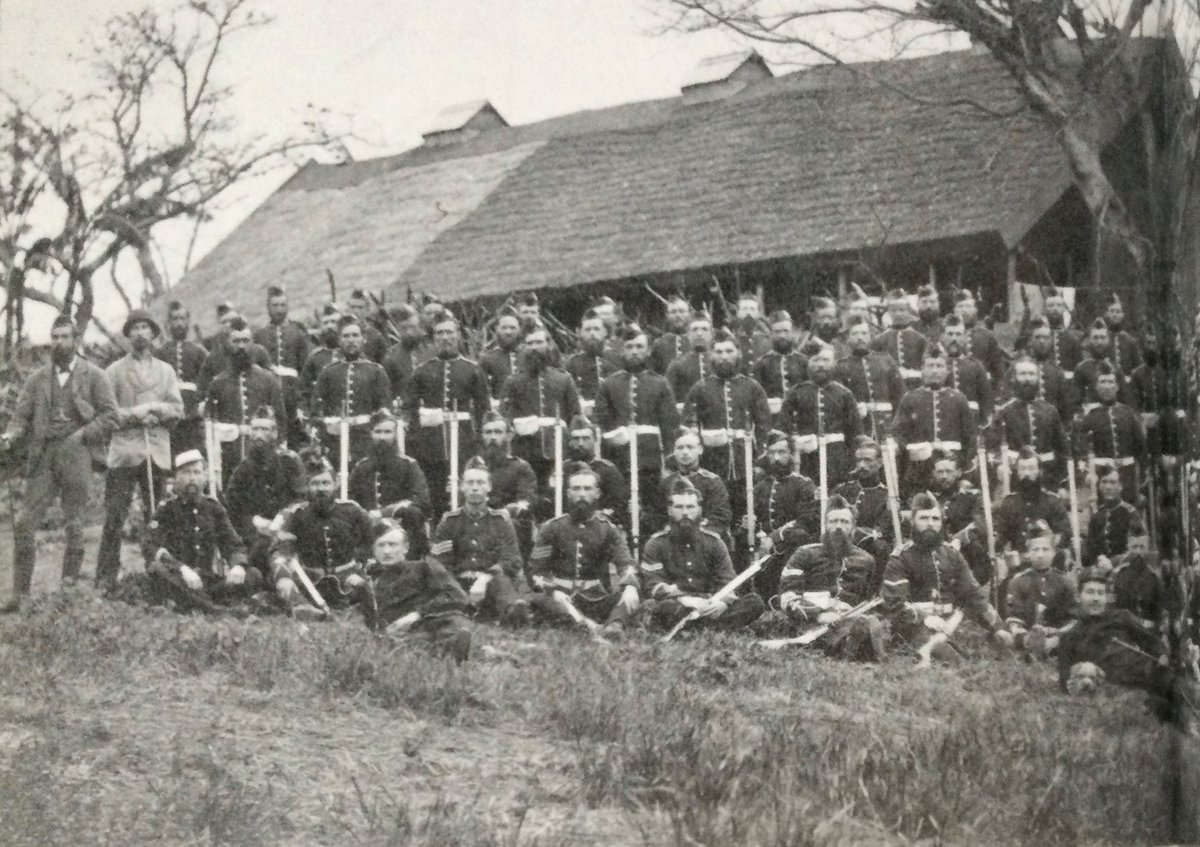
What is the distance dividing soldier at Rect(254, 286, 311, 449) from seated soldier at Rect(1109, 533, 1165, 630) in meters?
5.56

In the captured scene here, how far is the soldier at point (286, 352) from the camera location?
989 centimetres

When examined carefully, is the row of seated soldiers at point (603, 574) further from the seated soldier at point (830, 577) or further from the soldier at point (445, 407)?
the soldier at point (445, 407)

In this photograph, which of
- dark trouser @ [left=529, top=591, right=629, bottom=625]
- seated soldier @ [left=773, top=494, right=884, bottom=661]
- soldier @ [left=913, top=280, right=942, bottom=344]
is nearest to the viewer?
seated soldier @ [left=773, top=494, right=884, bottom=661]

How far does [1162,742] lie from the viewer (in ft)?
18.1

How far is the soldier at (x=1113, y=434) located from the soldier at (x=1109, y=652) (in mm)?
600

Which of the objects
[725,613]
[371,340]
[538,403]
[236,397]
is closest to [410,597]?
[725,613]

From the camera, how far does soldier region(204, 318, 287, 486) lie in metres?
9.21

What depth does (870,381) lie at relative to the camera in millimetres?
8469

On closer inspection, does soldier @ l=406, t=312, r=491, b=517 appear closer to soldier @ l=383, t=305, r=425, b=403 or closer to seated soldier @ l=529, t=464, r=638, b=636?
soldier @ l=383, t=305, r=425, b=403

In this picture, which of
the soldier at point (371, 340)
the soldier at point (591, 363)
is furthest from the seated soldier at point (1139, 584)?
the soldier at point (371, 340)

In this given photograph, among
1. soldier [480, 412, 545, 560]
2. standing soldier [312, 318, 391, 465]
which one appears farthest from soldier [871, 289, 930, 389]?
standing soldier [312, 318, 391, 465]

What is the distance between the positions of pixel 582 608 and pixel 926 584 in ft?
6.12

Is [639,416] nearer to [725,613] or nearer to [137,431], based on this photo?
[725,613]

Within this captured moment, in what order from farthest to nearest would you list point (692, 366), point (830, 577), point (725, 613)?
point (692, 366) < point (725, 613) < point (830, 577)
